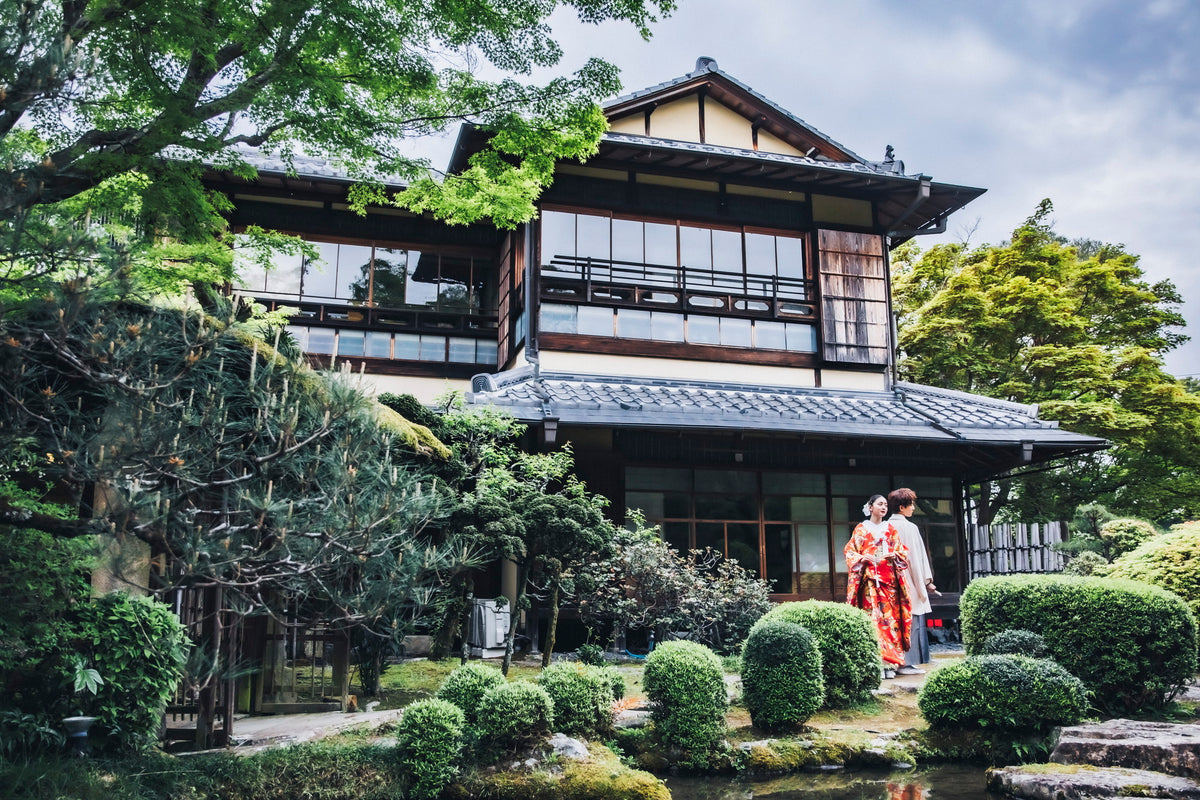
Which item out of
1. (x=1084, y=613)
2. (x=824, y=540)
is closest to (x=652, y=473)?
(x=824, y=540)

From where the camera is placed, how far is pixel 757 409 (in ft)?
44.4

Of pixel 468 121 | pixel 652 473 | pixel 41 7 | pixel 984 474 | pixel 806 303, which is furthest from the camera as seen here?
pixel 806 303

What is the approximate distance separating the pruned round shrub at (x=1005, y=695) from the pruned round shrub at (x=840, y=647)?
0.92 metres

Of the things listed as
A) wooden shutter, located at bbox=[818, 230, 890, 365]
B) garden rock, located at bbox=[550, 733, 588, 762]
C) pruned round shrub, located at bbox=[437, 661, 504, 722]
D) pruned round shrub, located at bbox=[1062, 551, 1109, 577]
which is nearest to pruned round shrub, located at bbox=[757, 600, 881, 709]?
garden rock, located at bbox=[550, 733, 588, 762]

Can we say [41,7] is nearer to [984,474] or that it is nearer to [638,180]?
[638,180]

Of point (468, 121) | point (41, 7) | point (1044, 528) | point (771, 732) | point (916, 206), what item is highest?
point (916, 206)

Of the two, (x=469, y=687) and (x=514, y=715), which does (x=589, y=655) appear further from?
(x=514, y=715)

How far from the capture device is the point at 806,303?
52.6 feet

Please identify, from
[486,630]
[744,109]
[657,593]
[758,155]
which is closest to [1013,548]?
[758,155]

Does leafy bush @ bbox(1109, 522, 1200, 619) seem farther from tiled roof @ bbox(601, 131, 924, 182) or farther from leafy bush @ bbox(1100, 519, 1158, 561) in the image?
tiled roof @ bbox(601, 131, 924, 182)

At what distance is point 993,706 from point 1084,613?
4.53 ft

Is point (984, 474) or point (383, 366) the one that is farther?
point (383, 366)

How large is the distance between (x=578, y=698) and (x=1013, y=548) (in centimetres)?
1173

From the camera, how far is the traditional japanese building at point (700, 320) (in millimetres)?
13734
